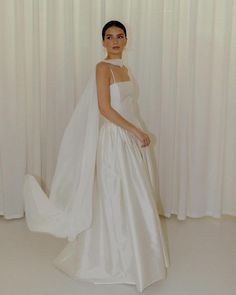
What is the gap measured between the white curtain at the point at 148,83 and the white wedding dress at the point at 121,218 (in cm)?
85

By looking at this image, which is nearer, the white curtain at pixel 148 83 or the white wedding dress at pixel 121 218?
the white wedding dress at pixel 121 218

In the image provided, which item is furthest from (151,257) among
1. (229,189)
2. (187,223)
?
(229,189)

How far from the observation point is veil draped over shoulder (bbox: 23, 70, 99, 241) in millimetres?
2242

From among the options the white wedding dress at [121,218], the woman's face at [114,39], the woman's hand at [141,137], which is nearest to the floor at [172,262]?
the white wedding dress at [121,218]

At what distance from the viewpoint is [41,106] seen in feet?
10.3

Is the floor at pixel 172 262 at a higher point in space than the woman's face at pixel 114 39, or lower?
lower

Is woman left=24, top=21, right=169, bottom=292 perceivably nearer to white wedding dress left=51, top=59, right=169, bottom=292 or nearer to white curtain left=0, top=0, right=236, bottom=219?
white wedding dress left=51, top=59, right=169, bottom=292

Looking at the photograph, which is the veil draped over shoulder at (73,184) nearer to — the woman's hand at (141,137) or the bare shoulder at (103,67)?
the bare shoulder at (103,67)

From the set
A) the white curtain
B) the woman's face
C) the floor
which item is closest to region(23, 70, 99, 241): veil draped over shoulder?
the woman's face

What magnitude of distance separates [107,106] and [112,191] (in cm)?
41

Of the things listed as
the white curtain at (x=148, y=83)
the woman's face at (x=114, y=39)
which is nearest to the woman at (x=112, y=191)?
the woman's face at (x=114, y=39)

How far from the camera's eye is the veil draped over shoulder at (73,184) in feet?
7.36

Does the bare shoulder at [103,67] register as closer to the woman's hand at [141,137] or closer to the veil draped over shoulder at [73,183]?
the veil draped over shoulder at [73,183]

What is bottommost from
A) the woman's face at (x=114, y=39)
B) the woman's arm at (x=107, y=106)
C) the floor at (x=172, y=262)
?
the floor at (x=172, y=262)
